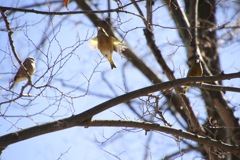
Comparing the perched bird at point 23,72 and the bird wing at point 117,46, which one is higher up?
the bird wing at point 117,46

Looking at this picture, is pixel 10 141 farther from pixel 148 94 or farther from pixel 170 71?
pixel 170 71

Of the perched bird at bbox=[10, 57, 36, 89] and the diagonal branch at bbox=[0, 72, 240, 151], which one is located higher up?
the perched bird at bbox=[10, 57, 36, 89]

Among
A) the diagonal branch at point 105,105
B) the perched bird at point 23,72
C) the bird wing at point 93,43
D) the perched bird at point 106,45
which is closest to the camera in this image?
the diagonal branch at point 105,105

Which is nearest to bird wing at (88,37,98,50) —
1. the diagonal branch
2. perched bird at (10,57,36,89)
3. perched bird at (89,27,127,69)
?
perched bird at (89,27,127,69)

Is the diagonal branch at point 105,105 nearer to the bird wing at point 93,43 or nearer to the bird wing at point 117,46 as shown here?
the bird wing at point 117,46

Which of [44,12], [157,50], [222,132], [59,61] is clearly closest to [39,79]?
[59,61]

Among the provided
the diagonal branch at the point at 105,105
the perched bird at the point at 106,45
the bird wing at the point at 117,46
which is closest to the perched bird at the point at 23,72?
the diagonal branch at the point at 105,105

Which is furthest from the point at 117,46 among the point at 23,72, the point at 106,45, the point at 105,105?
the point at 105,105

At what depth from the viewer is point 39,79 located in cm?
383

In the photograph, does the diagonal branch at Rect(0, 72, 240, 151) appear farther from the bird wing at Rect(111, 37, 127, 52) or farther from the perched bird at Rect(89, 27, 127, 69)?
the bird wing at Rect(111, 37, 127, 52)

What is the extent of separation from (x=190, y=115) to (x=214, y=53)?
322cm

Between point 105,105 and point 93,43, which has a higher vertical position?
point 93,43

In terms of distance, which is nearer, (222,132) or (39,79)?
(39,79)

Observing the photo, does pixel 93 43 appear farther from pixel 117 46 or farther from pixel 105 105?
pixel 105 105
